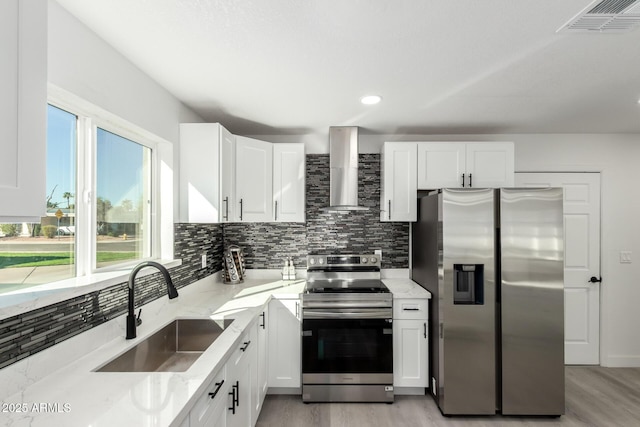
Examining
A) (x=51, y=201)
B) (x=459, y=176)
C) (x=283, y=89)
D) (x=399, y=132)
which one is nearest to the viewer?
(x=51, y=201)

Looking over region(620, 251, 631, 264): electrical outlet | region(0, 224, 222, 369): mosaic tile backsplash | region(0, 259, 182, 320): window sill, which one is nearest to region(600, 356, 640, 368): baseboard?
region(620, 251, 631, 264): electrical outlet

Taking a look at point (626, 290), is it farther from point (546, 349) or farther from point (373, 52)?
point (373, 52)

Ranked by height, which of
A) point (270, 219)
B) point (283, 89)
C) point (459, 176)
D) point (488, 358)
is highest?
point (283, 89)

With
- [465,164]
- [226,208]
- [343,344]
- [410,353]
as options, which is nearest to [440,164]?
[465,164]

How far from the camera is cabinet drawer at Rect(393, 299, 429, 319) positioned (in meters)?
2.75

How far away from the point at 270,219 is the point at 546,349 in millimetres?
2433

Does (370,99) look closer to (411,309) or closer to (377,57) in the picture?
(377,57)

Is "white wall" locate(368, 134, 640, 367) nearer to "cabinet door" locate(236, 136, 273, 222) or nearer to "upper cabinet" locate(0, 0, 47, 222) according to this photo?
"cabinet door" locate(236, 136, 273, 222)

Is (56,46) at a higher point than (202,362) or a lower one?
higher

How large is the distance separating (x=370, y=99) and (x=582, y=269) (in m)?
2.85

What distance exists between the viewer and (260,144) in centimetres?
308

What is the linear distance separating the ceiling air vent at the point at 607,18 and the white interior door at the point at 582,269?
234 cm

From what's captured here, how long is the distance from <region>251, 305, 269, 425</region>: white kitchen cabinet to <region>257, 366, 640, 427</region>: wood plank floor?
19cm

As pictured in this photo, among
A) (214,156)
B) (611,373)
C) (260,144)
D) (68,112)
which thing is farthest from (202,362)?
(611,373)
